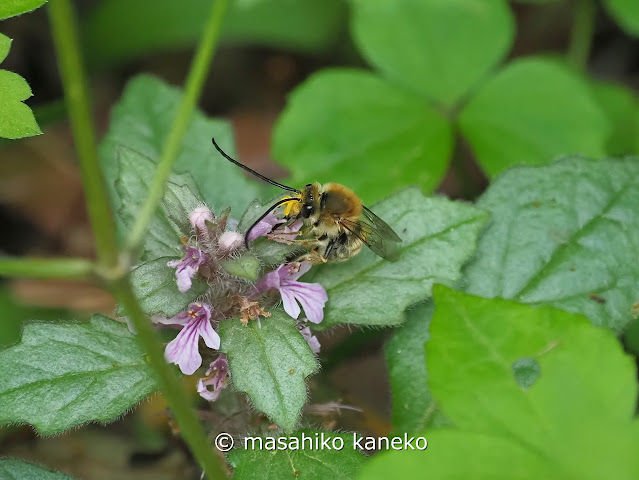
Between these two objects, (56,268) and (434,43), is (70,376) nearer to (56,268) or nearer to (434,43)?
(56,268)

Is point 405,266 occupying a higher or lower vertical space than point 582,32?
lower

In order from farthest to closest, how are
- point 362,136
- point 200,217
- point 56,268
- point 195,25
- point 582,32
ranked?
point 195,25 → point 582,32 → point 362,136 → point 200,217 → point 56,268

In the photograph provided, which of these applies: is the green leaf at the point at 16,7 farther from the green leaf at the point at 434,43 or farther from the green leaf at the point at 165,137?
the green leaf at the point at 434,43

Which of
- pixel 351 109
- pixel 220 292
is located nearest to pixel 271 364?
pixel 220 292

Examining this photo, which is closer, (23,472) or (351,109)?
(23,472)

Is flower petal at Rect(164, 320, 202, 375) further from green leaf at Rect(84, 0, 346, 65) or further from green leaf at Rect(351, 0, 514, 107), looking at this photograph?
green leaf at Rect(84, 0, 346, 65)

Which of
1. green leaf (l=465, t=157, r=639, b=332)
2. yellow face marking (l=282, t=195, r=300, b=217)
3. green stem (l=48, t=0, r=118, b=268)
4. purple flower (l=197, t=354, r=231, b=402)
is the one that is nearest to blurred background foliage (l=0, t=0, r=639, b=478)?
yellow face marking (l=282, t=195, r=300, b=217)

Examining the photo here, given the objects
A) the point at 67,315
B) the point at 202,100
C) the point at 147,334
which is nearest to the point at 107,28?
the point at 202,100
